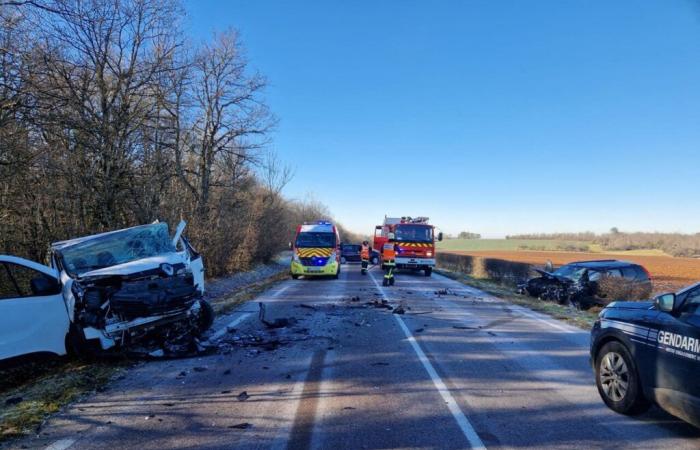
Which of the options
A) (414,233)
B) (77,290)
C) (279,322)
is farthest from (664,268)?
(77,290)

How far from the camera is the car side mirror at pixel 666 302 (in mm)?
4160

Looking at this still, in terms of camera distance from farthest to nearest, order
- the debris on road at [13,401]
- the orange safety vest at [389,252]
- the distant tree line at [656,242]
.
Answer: the distant tree line at [656,242] < the orange safety vest at [389,252] < the debris on road at [13,401]

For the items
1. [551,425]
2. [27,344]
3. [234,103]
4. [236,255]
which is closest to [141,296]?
[27,344]

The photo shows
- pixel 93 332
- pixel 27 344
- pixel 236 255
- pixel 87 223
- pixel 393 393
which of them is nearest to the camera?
pixel 393 393

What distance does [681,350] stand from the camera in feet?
12.8

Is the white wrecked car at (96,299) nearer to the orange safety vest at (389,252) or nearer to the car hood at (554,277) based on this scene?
the car hood at (554,277)

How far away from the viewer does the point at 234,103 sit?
30422 mm

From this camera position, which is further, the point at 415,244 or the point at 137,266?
the point at 415,244

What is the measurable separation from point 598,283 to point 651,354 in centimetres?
1168

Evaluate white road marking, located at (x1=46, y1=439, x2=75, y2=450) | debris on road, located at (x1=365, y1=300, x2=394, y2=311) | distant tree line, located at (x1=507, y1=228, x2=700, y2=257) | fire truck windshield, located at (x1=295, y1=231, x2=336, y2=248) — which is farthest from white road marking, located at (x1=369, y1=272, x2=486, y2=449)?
distant tree line, located at (x1=507, y1=228, x2=700, y2=257)

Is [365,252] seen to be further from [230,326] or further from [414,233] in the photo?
[230,326]

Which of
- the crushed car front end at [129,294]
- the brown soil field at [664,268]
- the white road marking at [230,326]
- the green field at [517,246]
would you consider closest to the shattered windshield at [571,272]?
the brown soil field at [664,268]

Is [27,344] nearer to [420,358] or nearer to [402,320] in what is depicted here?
[420,358]

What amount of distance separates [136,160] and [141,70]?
3136mm
